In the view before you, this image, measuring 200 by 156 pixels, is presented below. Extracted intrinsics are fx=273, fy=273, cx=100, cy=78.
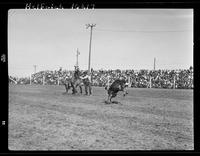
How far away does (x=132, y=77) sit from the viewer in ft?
11.9

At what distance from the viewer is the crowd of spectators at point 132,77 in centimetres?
341

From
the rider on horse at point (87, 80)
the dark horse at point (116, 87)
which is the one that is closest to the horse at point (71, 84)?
the rider on horse at point (87, 80)

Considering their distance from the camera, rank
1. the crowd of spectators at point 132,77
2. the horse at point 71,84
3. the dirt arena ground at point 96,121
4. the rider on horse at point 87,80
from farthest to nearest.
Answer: the horse at point 71,84 → the rider on horse at point 87,80 → the crowd of spectators at point 132,77 → the dirt arena ground at point 96,121

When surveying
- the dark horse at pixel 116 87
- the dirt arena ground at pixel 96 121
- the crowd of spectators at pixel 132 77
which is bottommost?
the dirt arena ground at pixel 96 121

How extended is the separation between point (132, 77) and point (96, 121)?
2.52 feet

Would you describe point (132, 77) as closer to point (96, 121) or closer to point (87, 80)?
point (87, 80)

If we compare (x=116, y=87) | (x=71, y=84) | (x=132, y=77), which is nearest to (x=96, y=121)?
(x=116, y=87)

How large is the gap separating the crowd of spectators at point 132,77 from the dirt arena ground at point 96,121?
0.31ft

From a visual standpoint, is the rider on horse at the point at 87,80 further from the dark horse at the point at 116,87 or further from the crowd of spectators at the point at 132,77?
the dark horse at the point at 116,87

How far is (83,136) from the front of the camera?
3314mm

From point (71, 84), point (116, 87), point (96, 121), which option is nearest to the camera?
point (96, 121)

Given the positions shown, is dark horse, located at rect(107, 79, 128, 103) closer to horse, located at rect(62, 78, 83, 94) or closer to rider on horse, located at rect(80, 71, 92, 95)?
rider on horse, located at rect(80, 71, 92, 95)
